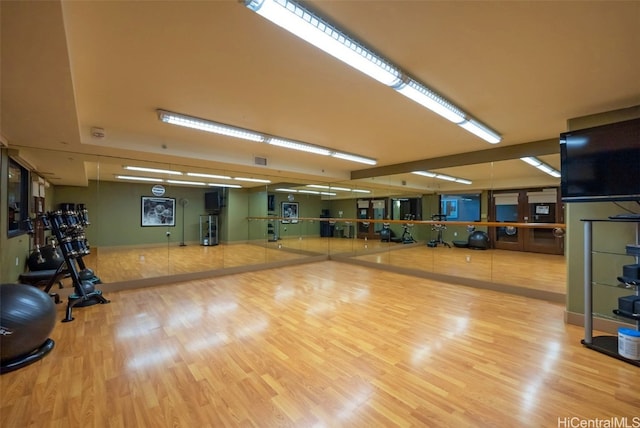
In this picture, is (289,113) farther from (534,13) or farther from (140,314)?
(140,314)

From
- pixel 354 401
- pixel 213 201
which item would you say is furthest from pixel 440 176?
pixel 213 201

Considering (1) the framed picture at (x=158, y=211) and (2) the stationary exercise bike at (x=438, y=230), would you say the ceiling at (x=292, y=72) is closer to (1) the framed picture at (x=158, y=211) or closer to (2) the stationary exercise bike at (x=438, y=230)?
(1) the framed picture at (x=158, y=211)

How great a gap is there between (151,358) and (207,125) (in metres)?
2.87

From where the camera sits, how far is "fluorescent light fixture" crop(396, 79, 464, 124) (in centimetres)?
254

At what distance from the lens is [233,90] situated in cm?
280

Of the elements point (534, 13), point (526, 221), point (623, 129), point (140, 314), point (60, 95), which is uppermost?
point (534, 13)

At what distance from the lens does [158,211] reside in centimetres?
660

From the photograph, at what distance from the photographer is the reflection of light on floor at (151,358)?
2.41m

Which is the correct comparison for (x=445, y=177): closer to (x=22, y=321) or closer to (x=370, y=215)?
(x=370, y=215)

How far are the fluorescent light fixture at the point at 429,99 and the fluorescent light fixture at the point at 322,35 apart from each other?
237 mm

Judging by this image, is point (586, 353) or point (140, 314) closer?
point (586, 353)

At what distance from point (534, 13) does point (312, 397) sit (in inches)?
119

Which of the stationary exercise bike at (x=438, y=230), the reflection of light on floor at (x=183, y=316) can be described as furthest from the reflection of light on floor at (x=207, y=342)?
the stationary exercise bike at (x=438, y=230)

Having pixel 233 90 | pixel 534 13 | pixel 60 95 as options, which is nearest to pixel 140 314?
pixel 60 95
